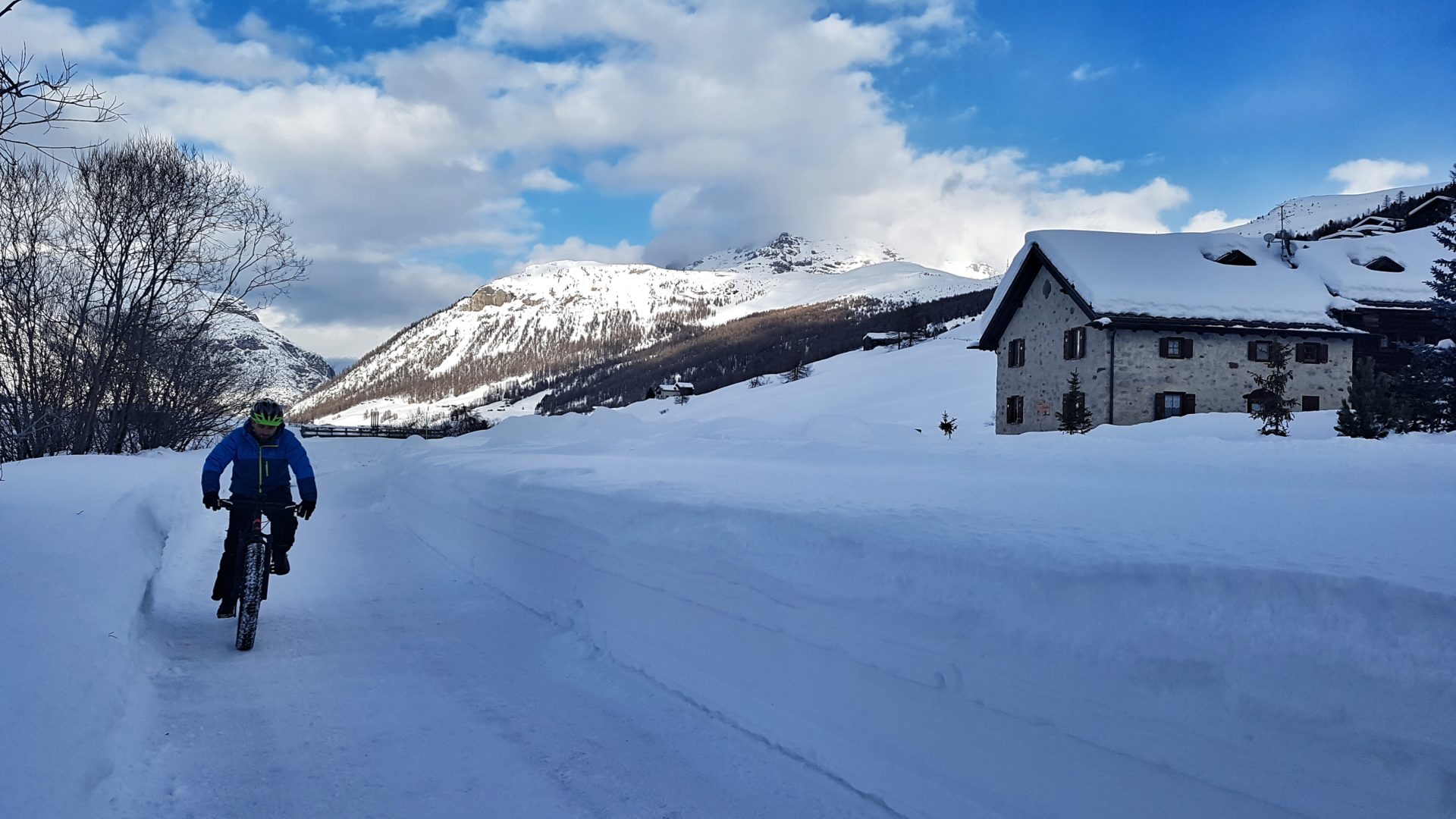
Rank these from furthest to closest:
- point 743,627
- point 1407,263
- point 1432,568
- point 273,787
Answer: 1. point 1407,263
2. point 743,627
3. point 273,787
4. point 1432,568

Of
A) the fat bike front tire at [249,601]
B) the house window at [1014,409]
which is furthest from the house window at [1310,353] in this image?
the fat bike front tire at [249,601]

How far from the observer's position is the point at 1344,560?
12.0 feet

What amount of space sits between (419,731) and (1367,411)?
18050 millimetres

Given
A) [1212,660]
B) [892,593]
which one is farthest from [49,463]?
[1212,660]

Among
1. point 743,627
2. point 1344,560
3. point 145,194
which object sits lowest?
point 743,627

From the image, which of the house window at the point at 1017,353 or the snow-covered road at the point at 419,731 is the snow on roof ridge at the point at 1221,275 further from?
the snow-covered road at the point at 419,731

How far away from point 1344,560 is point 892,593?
78.9 inches

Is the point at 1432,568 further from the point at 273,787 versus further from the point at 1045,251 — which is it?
the point at 1045,251

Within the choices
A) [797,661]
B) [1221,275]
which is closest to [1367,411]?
[1221,275]

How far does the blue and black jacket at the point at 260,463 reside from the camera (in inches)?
277

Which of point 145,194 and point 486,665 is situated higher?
point 145,194

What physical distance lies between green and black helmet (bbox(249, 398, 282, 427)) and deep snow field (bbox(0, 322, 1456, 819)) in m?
1.49

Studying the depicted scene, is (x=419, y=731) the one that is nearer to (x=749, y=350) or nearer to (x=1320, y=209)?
(x=749, y=350)

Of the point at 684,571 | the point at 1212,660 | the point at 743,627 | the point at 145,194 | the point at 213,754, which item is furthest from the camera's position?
the point at 145,194
